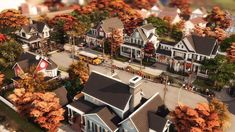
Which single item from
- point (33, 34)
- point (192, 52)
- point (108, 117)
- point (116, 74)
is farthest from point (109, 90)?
point (33, 34)

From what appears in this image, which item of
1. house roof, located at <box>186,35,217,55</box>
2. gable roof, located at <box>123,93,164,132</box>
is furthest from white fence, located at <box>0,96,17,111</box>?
house roof, located at <box>186,35,217,55</box>

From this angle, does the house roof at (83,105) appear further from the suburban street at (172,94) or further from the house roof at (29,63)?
the house roof at (29,63)

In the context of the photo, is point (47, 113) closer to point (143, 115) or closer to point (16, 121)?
point (16, 121)

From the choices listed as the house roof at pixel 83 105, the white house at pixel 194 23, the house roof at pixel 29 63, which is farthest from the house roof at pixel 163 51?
the house roof at pixel 83 105

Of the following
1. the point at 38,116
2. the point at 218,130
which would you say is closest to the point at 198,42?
the point at 218,130

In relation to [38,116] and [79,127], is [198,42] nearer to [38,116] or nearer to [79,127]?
[79,127]
